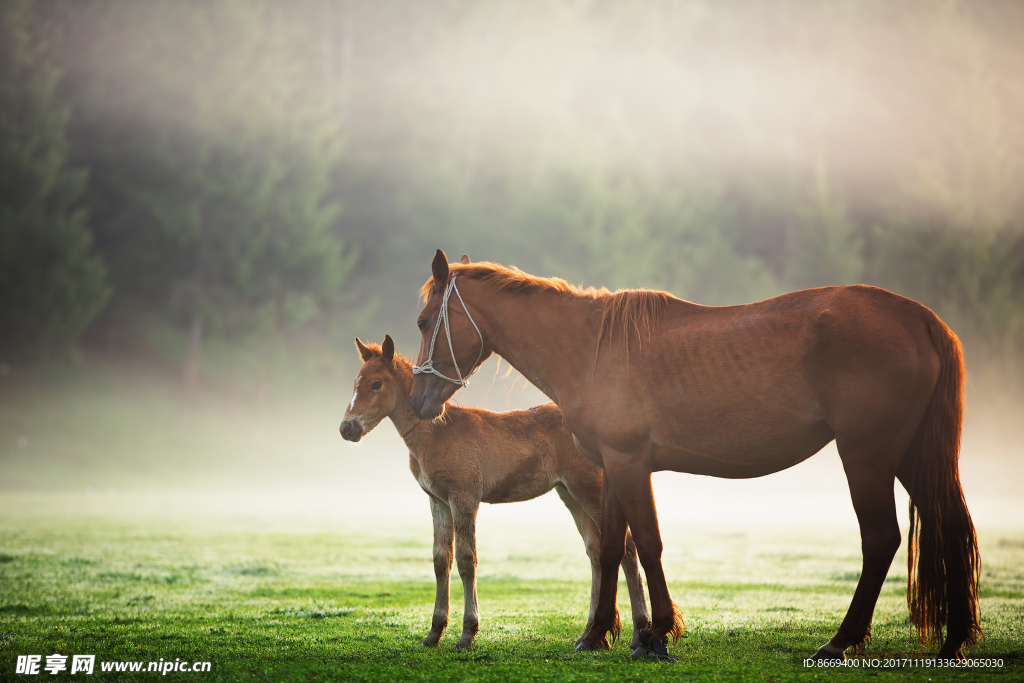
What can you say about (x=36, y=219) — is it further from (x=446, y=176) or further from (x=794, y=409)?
(x=794, y=409)

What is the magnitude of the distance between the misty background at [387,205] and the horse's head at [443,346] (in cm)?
1720

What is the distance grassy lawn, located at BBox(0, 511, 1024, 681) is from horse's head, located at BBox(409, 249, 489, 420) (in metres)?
1.85

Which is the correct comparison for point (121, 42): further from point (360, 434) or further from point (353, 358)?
point (360, 434)

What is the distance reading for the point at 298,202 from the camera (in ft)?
122

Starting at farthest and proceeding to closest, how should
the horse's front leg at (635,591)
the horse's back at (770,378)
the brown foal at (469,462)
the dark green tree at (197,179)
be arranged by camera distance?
1. the dark green tree at (197,179)
2. the brown foal at (469,462)
3. the horse's front leg at (635,591)
4. the horse's back at (770,378)

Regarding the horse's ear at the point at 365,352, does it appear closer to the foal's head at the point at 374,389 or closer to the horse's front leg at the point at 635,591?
the foal's head at the point at 374,389

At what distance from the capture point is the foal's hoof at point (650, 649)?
5.30m

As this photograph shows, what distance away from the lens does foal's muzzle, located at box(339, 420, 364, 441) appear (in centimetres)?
664

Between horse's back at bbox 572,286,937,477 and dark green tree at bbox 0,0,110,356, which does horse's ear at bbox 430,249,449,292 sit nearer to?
horse's back at bbox 572,286,937,477

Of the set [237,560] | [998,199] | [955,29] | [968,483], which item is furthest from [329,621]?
[955,29]

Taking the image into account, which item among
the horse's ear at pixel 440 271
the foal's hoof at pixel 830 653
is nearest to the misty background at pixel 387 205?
the horse's ear at pixel 440 271

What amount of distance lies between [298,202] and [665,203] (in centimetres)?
1808

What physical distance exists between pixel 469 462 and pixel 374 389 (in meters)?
1.02

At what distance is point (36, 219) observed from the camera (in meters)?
31.9
